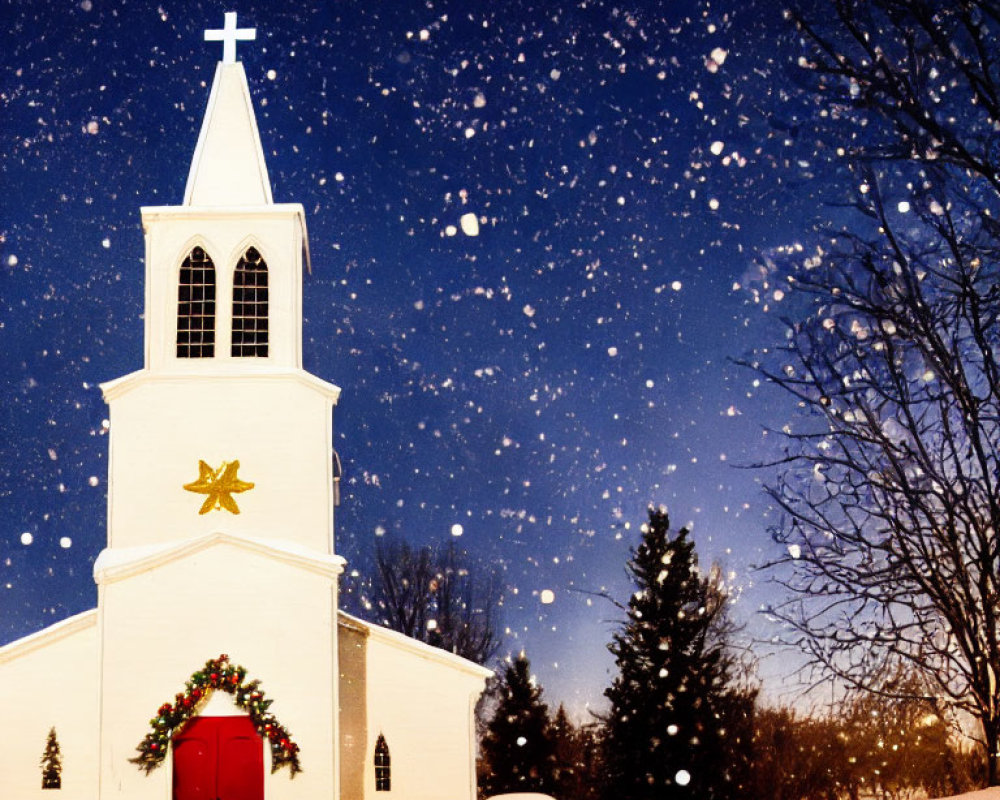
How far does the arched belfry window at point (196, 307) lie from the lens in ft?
A: 79.3

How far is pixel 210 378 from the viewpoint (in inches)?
934

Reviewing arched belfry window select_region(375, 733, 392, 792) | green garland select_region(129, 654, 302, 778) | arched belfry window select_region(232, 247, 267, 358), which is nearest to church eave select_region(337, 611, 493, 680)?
arched belfry window select_region(375, 733, 392, 792)

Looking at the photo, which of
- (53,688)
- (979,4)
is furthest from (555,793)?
(979,4)

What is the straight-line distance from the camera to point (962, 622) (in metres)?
15.7

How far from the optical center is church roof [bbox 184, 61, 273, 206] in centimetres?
2483

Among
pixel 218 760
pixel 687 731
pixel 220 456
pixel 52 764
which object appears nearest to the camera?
pixel 218 760

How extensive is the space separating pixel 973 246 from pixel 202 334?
50.3 ft

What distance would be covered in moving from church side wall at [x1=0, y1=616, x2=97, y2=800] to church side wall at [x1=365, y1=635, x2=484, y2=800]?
5111mm

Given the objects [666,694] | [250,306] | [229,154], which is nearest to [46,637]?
[250,306]

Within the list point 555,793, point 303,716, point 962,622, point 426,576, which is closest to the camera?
point 962,622

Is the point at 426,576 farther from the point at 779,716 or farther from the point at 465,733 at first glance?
the point at 465,733

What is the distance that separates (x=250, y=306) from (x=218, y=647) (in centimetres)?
665

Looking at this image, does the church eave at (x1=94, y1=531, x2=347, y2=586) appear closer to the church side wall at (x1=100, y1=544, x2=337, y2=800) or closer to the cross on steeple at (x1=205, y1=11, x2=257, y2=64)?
the church side wall at (x1=100, y1=544, x2=337, y2=800)

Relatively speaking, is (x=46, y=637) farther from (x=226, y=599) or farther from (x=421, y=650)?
(x=421, y=650)
